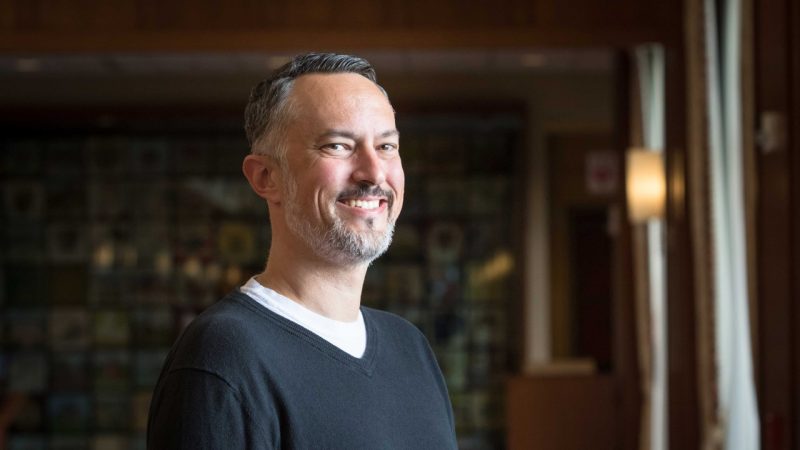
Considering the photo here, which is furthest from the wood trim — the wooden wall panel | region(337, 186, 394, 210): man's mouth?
region(337, 186, 394, 210): man's mouth

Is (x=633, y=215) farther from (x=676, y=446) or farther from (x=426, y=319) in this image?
(x=426, y=319)

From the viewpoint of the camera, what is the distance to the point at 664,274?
612 cm

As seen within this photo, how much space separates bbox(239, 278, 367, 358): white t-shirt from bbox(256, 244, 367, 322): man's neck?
1 centimetres

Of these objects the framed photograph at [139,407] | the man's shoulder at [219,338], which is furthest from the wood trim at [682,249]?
the framed photograph at [139,407]

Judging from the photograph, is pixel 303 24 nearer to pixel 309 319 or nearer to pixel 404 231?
pixel 404 231

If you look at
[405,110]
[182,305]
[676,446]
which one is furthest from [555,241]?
[676,446]

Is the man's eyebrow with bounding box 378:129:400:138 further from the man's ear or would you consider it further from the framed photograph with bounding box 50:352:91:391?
the framed photograph with bounding box 50:352:91:391

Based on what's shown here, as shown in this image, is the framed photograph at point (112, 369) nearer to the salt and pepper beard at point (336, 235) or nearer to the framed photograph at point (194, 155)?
the framed photograph at point (194, 155)

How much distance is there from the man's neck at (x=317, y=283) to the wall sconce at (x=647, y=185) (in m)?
4.73

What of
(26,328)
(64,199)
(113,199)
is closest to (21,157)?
(64,199)

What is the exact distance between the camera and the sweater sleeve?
4.28 ft

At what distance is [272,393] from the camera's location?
4.50 ft

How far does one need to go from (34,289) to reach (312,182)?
8.12 m

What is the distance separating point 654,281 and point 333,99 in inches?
222
